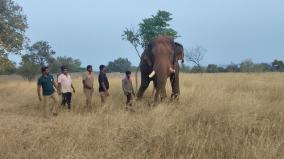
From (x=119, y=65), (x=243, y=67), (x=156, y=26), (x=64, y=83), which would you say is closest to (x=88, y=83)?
(x=64, y=83)

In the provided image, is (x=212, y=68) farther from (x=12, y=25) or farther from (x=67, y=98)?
(x=67, y=98)

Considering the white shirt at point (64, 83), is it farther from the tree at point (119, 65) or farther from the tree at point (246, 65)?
the tree at point (119, 65)

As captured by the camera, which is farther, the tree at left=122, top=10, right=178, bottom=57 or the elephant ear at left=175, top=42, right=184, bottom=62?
the tree at left=122, top=10, right=178, bottom=57

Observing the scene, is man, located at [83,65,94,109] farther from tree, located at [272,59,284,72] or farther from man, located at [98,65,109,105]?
tree, located at [272,59,284,72]

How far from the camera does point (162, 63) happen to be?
14.0 meters

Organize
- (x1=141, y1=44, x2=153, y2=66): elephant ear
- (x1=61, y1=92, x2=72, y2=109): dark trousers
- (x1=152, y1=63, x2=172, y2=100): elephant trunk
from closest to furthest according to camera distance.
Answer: (x1=152, y1=63, x2=172, y2=100): elephant trunk, (x1=141, y1=44, x2=153, y2=66): elephant ear, (x1=61, y1=92, x2=72, y2=109): dark trousers

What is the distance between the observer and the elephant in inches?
540

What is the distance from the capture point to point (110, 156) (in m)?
6.79

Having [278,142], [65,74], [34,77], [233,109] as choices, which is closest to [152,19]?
[34,77]

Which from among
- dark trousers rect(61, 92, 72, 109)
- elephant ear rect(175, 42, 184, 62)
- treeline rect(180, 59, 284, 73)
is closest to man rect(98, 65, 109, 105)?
dark trousers rect(61, 92, 72, 109)

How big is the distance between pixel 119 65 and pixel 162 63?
273ft

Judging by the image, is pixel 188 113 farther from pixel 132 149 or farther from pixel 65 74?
pixel 65 74

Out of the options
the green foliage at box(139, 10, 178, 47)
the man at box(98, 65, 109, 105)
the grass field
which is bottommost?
the grass field

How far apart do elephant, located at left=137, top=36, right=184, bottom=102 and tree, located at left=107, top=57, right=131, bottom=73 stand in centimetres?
7824
